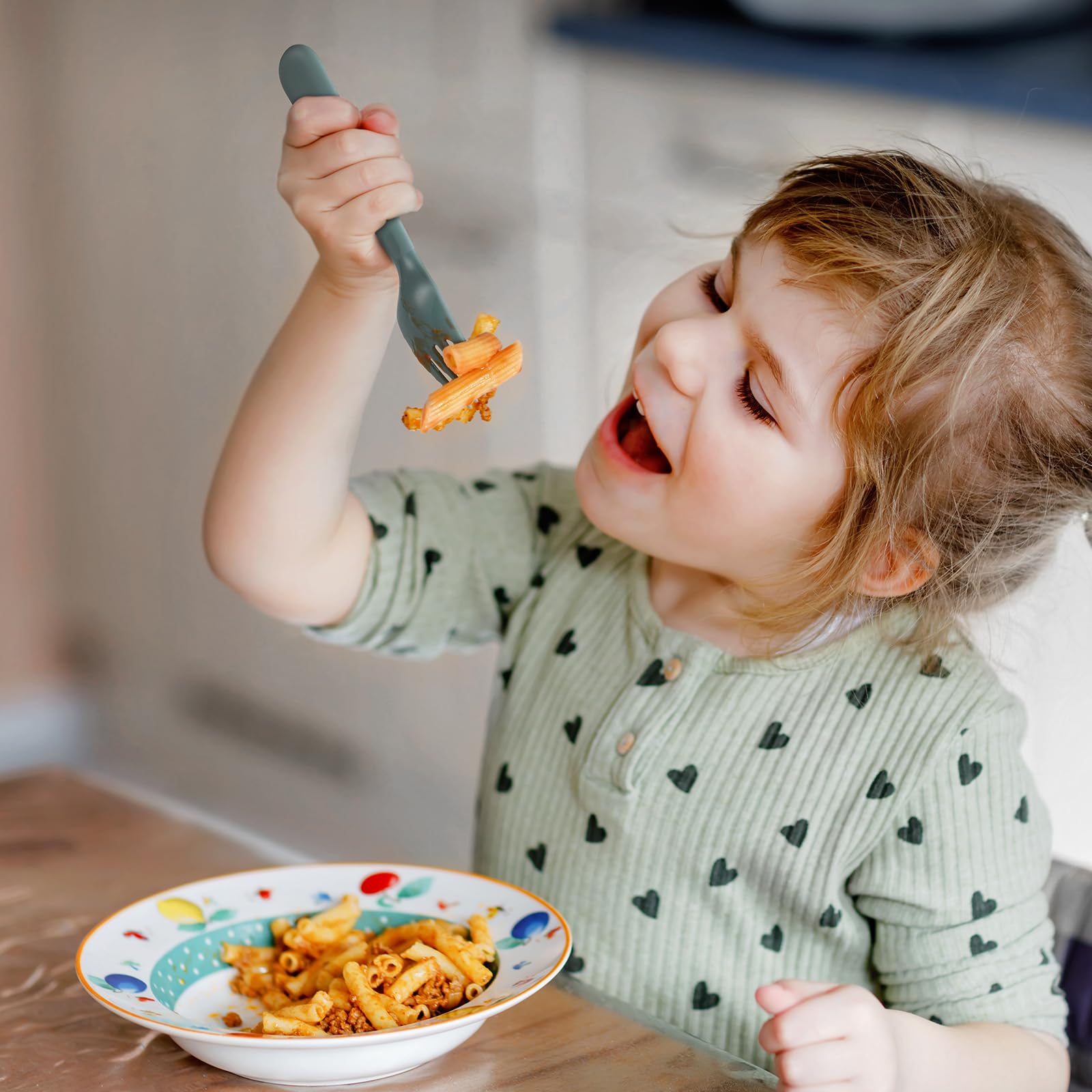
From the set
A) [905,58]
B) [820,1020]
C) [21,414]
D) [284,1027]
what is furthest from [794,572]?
[21,414]

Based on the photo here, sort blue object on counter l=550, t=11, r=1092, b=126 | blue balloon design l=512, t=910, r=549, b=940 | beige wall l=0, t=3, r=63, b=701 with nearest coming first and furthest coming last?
blue balloon design l=512, t=910, r=549, b=940, blue object on counter l=550, t=11, r=1092, b=126, beige wall l=0, t=3, r=63, b=701

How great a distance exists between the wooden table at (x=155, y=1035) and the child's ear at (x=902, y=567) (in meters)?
0.28

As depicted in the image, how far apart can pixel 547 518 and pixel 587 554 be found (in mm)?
51

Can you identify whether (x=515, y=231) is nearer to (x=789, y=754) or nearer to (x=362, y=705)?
(x=362, y=705)

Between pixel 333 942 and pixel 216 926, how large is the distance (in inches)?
2.4

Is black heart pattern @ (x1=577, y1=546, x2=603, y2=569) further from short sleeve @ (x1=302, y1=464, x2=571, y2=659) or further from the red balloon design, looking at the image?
the red balloon design

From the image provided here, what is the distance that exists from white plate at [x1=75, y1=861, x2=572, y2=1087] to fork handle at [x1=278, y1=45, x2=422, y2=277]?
328 millimetres

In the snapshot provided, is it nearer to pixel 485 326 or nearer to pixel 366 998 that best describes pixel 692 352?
pixel 485 326

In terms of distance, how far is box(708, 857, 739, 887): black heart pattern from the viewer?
824 millimetres

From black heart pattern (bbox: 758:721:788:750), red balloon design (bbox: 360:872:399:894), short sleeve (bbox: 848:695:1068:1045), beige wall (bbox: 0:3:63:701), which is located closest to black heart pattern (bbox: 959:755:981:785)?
short sleeve (bbox: 848:695:1068:1045)

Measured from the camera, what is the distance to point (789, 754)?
0.82 metres

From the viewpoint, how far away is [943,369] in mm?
724

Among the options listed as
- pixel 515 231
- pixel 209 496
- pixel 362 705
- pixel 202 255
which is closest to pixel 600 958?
pixel 209 496

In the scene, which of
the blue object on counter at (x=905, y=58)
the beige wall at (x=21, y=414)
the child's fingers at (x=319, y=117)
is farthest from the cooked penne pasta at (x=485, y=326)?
the beige wall at (x=21, y=414)
